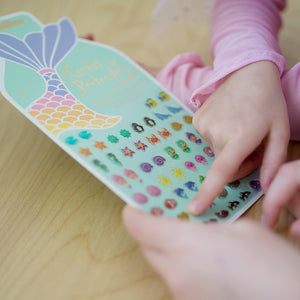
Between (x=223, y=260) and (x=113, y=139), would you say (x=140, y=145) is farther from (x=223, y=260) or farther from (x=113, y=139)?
(x=223, y=260)

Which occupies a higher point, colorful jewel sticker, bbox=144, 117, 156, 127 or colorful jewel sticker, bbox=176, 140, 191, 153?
colorful jewel sticker, bbox=144, 117, 156, 127

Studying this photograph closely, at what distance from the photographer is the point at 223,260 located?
Result: 31 cm

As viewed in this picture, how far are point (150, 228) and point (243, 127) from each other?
17 cm

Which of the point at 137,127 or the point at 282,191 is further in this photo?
the point at 137,127

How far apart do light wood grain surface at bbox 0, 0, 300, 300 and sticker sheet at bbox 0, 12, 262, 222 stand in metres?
0.07

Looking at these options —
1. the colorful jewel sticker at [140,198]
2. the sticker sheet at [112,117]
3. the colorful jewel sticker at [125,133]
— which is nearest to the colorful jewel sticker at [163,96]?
the sticker sheet at [112,117]

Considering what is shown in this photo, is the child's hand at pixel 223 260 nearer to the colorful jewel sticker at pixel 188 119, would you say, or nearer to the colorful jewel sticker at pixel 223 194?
the colorful jewel sticker at pixel 223 194

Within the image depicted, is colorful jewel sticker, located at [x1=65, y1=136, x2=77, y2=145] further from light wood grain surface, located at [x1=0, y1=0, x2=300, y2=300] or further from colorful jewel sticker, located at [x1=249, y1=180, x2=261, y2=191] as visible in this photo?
colorful jewel sticker, located at [x1=249, y1=180, x2=261, y2=191]

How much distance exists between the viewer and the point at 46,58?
1.85 ft

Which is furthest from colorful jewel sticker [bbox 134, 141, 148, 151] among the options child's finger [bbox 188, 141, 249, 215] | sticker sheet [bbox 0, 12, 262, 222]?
child's finger [bbox 188, 141, 249, 215]

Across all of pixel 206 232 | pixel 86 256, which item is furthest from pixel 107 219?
pixel 206 232

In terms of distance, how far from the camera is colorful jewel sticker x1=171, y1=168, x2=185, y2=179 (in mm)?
461

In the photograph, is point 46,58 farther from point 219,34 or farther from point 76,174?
point 219,34

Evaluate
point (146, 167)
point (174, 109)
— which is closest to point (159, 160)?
point (146, 167)
